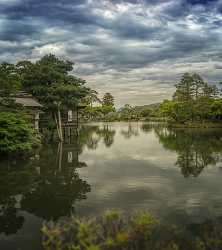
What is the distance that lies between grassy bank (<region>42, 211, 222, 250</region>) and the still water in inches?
23.4

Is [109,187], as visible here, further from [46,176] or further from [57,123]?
[57,123]

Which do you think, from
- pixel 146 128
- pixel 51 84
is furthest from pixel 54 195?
pixel 146 128

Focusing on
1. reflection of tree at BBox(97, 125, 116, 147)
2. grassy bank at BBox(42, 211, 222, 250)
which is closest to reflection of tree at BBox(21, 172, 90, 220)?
grassy bank at BBox(42, 211, 222, 250)

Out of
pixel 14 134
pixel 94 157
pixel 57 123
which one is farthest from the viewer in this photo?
pixel 57 123

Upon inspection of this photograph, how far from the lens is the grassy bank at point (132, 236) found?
259 inches

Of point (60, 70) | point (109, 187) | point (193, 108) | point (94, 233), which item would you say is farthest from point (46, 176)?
point (193, 108)

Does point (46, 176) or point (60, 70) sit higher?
point (60, 70)

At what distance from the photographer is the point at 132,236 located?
22.6ft

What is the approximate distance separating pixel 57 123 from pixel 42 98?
11.2 feet

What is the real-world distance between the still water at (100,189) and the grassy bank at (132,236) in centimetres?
59

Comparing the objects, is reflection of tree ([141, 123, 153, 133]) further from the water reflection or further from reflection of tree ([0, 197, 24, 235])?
reflection of tree ([0, 197, 24, 235])

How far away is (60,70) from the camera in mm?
31453

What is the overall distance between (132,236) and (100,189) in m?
5.59

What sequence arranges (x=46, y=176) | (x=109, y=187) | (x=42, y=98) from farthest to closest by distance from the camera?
1. (x=42, y=98)
2. (x=46, y=176)
3. (x=109, y=187)
